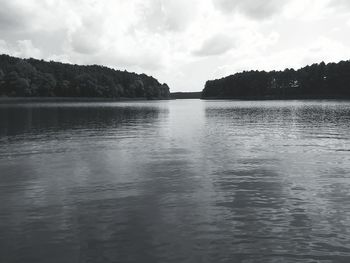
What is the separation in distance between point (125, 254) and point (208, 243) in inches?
115

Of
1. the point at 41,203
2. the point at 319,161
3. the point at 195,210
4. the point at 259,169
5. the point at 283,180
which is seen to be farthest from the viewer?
the point at 319,161

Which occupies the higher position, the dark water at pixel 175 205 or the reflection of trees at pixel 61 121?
the reflection of trees at pixel 61 121

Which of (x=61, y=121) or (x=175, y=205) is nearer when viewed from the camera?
(x=175, y=205)

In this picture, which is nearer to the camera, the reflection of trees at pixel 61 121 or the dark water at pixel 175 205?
the dark water at pixel 175 205

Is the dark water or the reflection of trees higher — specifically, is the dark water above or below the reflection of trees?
below

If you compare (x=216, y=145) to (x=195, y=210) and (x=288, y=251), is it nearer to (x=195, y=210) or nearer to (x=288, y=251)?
(x=195, y=210)

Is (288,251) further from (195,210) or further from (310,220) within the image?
(195,210)

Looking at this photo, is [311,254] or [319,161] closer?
[311,254]

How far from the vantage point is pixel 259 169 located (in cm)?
2505

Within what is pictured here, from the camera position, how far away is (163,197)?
1819cm

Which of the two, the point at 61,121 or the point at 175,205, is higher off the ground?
the point at 61,121

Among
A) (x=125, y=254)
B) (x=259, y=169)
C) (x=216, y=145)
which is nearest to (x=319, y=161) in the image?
(x=259, y=169)

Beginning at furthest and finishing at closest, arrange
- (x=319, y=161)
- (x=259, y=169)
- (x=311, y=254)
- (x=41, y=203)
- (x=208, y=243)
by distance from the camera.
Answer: (x=319, y=161) → (x=259, y=169) → (x=41, y=203) → (x=208, y=243) → (x=311, y=254)

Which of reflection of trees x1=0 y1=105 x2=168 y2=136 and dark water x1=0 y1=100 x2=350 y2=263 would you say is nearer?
dark water x1=0 y1=100 x2=350 y2=263
